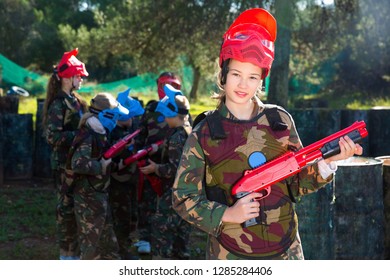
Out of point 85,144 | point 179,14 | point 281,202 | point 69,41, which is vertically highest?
point 69,41

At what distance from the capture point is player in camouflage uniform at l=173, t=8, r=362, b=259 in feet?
8.29

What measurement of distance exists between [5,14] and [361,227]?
88.7ft

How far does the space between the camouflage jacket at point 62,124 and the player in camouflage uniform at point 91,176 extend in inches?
14.1

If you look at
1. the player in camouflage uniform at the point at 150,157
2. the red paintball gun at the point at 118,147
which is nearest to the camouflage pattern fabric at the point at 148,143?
the player in camouflage uniform at the point at 150,157

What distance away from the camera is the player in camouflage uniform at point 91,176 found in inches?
178

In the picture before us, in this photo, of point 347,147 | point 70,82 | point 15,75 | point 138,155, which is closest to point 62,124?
point 70,82

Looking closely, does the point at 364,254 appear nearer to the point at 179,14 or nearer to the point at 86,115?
the point at 86,115

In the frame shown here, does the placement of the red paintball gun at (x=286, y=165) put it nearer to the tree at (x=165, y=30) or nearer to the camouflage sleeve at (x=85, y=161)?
the camouflage sleeve at (x=85, y=161)

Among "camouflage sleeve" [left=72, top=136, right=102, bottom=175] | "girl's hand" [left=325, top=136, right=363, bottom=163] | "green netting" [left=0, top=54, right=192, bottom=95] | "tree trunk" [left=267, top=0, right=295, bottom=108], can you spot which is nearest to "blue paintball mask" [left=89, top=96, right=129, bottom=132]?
"camouflage sleeve" [left=72, top=136, right=102, bottom=175]

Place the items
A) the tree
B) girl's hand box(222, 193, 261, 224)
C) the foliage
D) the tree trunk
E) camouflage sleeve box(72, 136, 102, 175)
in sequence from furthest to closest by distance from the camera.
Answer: the foliage, the tree, the tree trunk, camouflage sleeve box(72, 136, 102, 175), girl's hand box(222, 193, 261, 224)

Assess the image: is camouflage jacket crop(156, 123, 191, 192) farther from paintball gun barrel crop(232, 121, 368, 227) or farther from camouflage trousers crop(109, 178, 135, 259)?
paintball gun barrel crop(232, 121, 368, 227)

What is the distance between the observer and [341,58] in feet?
88.4

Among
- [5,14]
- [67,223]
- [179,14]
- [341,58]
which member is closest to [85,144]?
[67,223]
